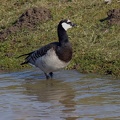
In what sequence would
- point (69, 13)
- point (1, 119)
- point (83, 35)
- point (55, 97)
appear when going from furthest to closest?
point (69, 13) < point (83, 35) < point (55, 97) < point (1, 119)

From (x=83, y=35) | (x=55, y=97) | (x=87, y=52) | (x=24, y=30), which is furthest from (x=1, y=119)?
(x=24, y=30)

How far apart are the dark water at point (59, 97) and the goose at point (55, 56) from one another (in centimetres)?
27

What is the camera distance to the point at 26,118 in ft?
25.3

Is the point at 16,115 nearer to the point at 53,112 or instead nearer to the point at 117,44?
the point at 53,112

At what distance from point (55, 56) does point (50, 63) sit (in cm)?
19

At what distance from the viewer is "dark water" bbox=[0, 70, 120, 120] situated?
7804mm

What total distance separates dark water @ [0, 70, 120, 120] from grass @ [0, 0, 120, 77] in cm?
52

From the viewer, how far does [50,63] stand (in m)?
10.7

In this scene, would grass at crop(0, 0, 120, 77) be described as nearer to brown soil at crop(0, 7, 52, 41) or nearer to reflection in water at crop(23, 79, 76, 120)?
brown soil at crop(0, 7, 52, 41)

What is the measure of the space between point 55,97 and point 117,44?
3.31m

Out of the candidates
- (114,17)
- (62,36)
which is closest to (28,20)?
(114,17)

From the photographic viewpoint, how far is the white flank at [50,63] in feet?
34.6

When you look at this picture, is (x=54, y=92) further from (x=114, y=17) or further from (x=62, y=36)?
(x=114, y=17)

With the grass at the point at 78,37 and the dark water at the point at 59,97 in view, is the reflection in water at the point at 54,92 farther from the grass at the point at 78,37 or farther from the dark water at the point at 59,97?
the grass at the point at 78,37
